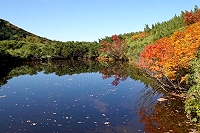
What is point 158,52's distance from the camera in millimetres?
22047

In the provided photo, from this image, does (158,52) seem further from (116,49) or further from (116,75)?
(116,49)

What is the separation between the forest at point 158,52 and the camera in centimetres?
2000

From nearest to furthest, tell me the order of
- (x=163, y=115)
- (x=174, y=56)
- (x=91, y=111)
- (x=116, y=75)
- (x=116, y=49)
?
(x=163, y=115)
(x=91, y=111)
(x=174, y=56)
(x=116, y=75)
(x=116, y=49)

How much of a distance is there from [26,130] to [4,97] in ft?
35.9

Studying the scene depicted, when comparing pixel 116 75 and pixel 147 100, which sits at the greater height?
pixel 116 75

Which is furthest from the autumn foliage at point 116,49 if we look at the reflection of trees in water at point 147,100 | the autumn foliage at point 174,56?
the autumn foliage at point 174,56

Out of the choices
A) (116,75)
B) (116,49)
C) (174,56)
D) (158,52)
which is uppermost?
(116,49)

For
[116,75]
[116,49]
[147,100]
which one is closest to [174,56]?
[147,100]

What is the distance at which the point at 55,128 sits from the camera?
14789 mm

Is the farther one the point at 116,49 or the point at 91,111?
the point at 116,49

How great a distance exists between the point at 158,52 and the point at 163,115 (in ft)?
23.1

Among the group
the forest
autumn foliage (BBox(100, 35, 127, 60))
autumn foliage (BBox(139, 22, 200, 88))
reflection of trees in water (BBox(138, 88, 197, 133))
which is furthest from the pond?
autumn foliage (BBox(100, 35, 127, 60))

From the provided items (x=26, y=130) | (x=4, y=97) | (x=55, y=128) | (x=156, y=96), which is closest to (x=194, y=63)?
(x=156, y=96)

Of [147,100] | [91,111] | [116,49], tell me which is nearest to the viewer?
[91,111]
